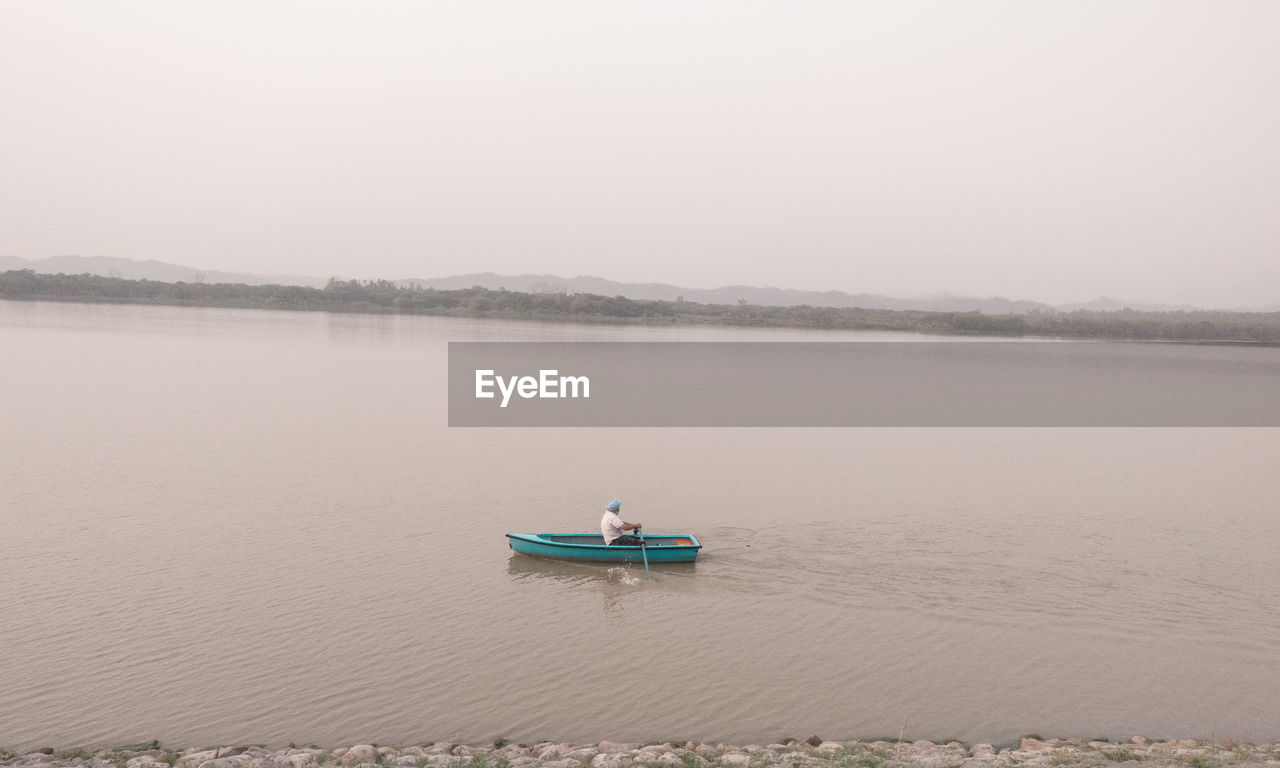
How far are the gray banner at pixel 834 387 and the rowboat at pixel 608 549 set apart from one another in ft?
45.0

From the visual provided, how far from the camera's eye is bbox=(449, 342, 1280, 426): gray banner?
106ft

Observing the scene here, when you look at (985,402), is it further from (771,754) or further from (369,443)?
(771,754)

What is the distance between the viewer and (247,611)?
11.8 meters

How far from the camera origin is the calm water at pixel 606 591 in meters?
9.47

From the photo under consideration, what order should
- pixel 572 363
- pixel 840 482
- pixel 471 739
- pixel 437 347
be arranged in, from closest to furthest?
1. pixel 471 739
2. pixel 840 482
3. pixel 572 363
4. pixel 437 347

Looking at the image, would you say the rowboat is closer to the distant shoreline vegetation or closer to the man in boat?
the man in boat

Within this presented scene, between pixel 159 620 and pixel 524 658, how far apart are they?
4712mm

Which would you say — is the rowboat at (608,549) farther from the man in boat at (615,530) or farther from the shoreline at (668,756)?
the shoreline at (668,756)

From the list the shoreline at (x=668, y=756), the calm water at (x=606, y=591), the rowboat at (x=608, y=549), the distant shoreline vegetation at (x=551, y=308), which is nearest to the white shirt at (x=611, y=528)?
the rowboat at (x=608, y=549)

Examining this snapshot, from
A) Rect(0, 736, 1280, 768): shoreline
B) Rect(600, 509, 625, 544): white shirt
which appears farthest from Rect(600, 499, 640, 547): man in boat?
Rect(0, 736, 1280, 768): shoreline

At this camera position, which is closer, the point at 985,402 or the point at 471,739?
the point at 471,739

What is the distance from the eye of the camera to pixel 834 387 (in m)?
42.8

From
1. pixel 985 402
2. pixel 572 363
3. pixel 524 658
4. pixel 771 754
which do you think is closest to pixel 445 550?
pixel 524 658

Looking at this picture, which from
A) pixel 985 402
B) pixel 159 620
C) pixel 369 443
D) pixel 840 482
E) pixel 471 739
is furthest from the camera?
pixel 985 402
